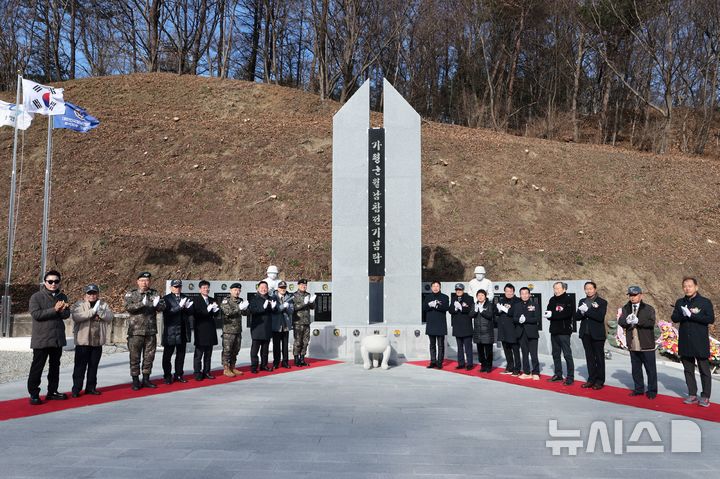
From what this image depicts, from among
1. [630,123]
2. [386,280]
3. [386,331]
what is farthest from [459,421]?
[630,123]

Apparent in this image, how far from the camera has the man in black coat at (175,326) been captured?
349 inches

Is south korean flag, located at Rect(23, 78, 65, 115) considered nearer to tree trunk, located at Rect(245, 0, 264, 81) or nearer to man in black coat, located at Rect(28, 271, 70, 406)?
man in black coat, located at Rect(28, 271, 70, 406)

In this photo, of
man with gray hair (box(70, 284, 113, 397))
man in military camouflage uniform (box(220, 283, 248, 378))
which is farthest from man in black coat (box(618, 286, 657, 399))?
man with gray hair (box(70, 284, 113, 397))

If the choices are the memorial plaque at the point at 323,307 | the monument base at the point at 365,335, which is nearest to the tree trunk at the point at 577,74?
the memorial plaque at the point at 323,307

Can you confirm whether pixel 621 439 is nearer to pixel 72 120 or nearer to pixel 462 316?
pixel 462 316

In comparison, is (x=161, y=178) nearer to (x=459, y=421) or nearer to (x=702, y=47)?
(x=459, y=421)

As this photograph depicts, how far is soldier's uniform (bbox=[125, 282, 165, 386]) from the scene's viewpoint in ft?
27.3

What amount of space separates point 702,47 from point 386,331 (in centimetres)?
3186

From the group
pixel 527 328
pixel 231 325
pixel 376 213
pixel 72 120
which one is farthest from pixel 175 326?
pixel 72 120

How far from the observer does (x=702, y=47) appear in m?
34.0

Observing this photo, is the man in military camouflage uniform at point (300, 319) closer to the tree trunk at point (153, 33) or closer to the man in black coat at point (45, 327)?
the man in black coat at point (45, 327)

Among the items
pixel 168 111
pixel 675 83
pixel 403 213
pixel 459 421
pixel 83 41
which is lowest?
pixel 459 421

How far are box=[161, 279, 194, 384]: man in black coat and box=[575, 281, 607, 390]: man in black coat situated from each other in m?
6.07

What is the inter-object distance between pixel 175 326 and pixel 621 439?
6347mm
